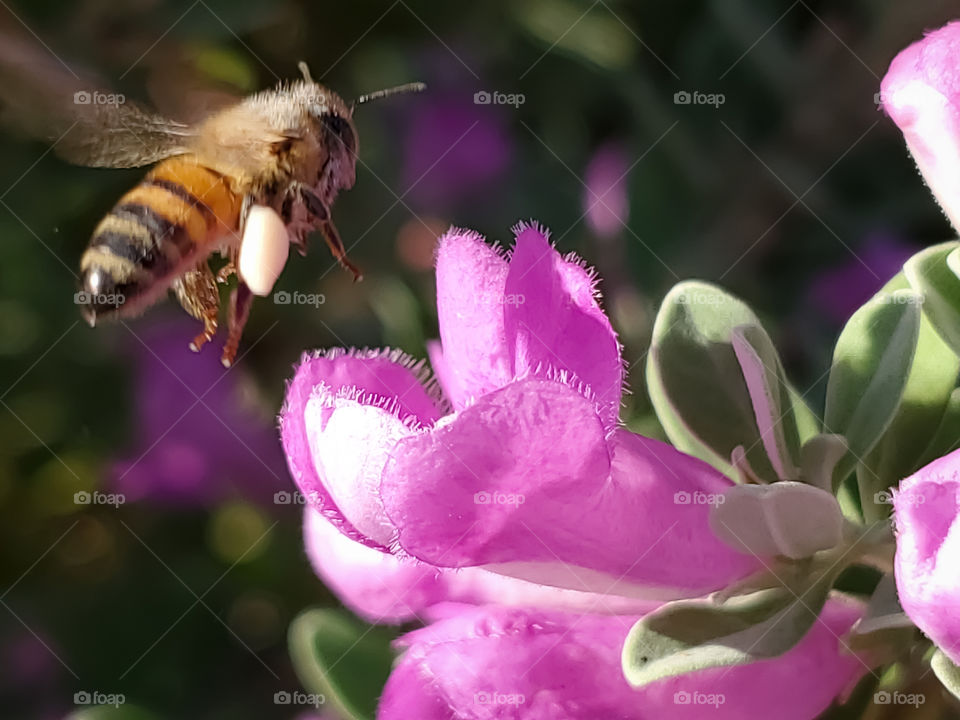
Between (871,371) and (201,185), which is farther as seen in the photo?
(201,185)

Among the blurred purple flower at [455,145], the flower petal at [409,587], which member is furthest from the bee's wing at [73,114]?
the blurred purple flower at [455,145]

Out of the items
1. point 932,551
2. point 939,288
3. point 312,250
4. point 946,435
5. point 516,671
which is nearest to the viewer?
point 932,551

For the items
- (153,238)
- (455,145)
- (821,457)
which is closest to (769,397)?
(821,457)

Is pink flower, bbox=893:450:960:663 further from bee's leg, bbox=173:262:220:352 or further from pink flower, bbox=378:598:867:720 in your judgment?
bee's leg, bbox=173:262:220:352

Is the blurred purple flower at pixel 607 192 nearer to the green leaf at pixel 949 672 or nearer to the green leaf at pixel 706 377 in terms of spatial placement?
the green leaf at pixel 706 377

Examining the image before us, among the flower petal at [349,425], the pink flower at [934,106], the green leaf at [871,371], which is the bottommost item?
the green leaf at [871,371]

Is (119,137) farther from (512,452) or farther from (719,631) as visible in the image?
(719,631)

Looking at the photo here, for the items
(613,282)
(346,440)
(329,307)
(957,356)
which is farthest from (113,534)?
(957,356)
